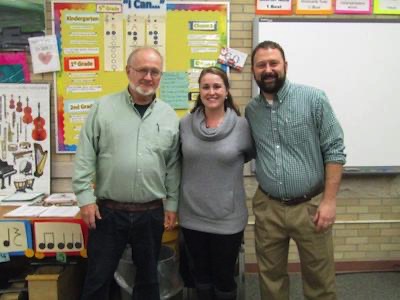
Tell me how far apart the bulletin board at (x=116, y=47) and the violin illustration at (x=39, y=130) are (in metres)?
0.10

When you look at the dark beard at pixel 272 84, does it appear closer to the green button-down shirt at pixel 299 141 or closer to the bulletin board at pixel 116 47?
the green button-down shirt at pixel 299 141

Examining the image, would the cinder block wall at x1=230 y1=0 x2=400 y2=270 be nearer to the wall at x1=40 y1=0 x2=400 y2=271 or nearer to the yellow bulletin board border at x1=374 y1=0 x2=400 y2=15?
the wall at x1=40 y1=0 x2=400 y2=271

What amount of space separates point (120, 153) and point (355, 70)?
180 centimetres

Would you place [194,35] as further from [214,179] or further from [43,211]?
[43,211]

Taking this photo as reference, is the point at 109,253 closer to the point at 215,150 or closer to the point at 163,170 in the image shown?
the point at 163,170

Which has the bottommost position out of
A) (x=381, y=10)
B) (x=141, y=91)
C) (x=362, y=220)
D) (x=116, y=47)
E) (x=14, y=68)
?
(x=362, y=220)

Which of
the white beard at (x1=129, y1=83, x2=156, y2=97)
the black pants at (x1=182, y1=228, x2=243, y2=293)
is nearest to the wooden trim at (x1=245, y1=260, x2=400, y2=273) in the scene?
the black pants at (x1=182, y1=228, x2=243, y2=293)

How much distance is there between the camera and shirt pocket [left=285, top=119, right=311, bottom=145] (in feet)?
5.84

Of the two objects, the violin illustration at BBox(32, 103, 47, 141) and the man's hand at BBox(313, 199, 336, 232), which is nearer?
the man's hand at BBox(313, 199, 336, 232)

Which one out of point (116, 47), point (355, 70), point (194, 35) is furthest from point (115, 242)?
point (355, 70)

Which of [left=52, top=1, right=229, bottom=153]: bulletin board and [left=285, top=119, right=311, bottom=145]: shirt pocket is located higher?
[left=52, top=1, right=229, bottom=153]: bulletin board

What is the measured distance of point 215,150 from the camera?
71.3 inches

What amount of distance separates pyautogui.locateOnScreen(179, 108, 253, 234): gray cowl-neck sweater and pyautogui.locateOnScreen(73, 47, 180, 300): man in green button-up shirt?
0.12 meters

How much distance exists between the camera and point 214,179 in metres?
1.82
